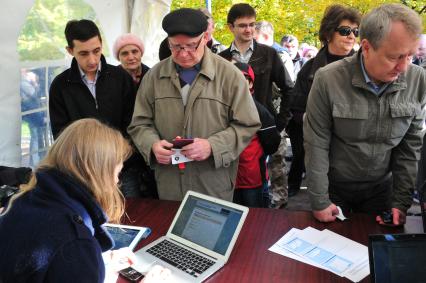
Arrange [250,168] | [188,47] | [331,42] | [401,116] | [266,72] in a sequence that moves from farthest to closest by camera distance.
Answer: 1. [266,72]
2. [331,42]
3. [250,168]
4. [188,47]
5. [401,116]

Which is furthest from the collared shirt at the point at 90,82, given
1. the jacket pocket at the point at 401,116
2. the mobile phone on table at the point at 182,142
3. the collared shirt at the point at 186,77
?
the jacket pocket at the point at 401,116

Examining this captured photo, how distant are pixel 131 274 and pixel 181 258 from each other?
0.20 meters

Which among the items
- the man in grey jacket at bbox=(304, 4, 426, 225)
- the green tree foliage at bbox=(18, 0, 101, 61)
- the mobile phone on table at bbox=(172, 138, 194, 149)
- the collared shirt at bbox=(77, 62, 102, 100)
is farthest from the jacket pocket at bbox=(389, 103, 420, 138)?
the green tree foliage at bbox=(18, 0, 101, 61)

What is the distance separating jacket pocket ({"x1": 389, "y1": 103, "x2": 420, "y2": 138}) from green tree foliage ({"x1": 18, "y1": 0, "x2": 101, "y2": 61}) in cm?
228

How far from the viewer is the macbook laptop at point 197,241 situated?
149cm

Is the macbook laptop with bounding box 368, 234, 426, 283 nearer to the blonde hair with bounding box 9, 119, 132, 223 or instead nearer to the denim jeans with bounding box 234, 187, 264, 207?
the blonde hair with bounding box 9, 119, 132, 223

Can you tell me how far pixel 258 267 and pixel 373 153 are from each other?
750mm

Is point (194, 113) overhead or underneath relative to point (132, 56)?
underneath

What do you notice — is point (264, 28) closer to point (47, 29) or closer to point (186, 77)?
point (47, 29)

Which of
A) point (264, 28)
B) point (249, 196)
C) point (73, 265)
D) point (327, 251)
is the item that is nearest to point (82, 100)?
point (249, 196)

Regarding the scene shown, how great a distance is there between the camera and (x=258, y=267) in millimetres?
1472

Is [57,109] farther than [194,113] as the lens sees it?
Yes

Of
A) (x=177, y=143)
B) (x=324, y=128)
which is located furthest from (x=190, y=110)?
(x=324, y=128)

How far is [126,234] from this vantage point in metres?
1.73
